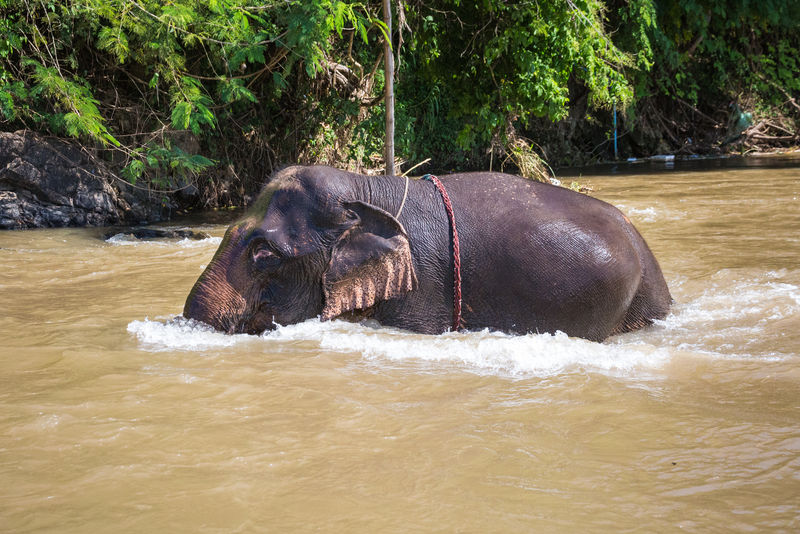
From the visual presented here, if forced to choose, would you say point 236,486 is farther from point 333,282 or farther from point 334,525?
point 333,282

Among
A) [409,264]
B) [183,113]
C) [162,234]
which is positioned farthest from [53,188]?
[409,264]

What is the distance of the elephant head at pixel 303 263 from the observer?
458 cm

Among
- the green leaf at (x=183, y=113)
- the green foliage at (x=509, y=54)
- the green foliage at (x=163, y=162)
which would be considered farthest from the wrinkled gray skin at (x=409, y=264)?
the green foliage at (x=509, y=54)

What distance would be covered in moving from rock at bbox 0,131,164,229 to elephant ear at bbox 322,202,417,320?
22.3 ft

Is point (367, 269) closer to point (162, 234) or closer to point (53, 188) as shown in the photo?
point (162, 234)

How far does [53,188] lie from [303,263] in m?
6.86

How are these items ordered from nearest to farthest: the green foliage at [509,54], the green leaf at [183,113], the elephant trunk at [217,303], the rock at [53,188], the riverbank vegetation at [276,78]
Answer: the elephant trunk at [217,303] < the green leaf at [183,113] < the riverbank vegetation at [276,78] < the rock at [53,188] < the green foliage at [509,54]

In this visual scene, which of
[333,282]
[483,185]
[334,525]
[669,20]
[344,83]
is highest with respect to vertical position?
[669,20]

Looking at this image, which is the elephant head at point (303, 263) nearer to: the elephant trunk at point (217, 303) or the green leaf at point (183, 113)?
the elephant trunk at point (217, 303)

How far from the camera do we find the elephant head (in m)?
4.58

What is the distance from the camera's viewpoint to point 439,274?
15.4ft

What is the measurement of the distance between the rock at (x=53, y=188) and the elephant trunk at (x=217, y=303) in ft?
21.3

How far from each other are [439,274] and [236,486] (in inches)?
89.8

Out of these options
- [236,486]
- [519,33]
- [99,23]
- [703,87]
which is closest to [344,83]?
[519,33]
